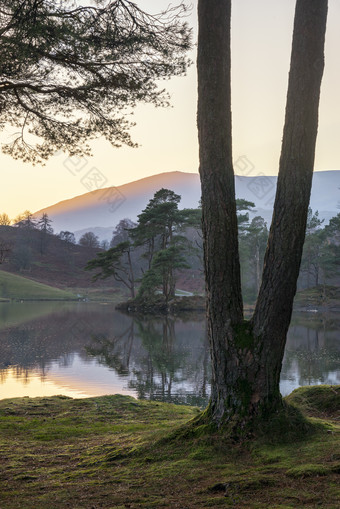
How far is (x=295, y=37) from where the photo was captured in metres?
4.17

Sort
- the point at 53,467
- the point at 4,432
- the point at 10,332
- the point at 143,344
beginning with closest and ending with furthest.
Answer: the point at 53,467 < the point at 4,432 < the point at 143,344 < the point at 10,332

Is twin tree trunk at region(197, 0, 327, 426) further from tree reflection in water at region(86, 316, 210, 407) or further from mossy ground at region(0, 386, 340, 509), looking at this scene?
tree reflection in water at region(86, 316, 210, 407)

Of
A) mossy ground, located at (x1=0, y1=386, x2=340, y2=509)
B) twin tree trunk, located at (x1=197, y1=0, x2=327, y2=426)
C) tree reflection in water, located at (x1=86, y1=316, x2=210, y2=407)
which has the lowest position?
tree reflection in water, located at (x1=86, y1=316, x2=210, y2=407)

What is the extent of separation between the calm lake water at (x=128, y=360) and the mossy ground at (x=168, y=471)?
251 inches

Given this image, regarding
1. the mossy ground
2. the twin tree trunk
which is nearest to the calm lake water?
the mossy ground

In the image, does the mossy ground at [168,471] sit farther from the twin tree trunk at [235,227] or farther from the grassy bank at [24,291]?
the grassy bank at [24,291]

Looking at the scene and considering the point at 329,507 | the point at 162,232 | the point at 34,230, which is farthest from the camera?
the point at 34,230

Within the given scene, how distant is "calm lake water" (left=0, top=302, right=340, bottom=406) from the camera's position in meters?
11.7

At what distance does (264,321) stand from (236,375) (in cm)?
52

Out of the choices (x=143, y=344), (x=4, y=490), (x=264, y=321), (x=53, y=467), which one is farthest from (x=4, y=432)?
(x=143, y=344)

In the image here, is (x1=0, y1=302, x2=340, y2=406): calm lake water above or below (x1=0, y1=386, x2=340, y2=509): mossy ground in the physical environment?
below

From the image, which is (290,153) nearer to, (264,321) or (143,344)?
(264,321)

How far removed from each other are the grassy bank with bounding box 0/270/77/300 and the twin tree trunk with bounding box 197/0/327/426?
5548cm

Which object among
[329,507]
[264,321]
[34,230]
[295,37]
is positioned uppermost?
[34,230]
